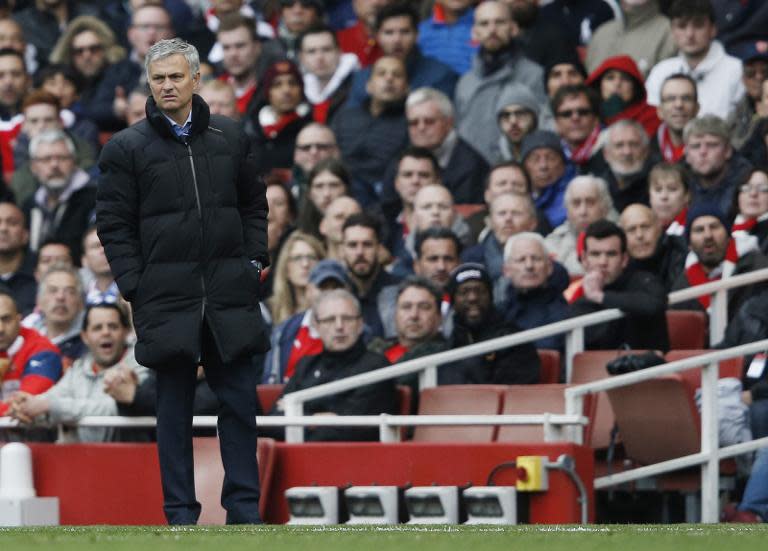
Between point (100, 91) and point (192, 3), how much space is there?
1536 mm

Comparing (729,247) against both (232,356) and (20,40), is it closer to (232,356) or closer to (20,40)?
(232,356)

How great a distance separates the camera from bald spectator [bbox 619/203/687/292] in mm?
12633

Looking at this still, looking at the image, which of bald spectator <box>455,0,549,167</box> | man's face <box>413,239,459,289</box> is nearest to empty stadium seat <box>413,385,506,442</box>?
man's face <box>413,239,459,289</box>

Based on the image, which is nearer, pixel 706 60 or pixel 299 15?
pixel 706 60

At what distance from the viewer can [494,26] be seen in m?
15.5

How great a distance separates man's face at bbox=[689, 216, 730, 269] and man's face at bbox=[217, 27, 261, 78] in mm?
5901

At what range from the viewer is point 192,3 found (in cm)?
1942

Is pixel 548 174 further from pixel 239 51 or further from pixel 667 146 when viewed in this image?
pixel 239 51

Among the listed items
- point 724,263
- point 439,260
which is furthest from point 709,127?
point 439,260

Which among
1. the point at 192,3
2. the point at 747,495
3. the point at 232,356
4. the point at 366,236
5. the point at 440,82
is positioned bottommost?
the point at 747,495

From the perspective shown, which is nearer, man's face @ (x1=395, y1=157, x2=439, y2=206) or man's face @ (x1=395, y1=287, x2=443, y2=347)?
man's face @ (x1=395, y1=287, x2=443, y2=347)

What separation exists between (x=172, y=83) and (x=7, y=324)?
4678mm

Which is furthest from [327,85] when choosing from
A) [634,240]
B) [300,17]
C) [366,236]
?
[634,240]

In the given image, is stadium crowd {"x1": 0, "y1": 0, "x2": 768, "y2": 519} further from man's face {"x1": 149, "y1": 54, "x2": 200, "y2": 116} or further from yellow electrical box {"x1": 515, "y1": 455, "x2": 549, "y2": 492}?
man's face {"x1": 149, "y1": 54, "x2": 200, "y2": 116}
